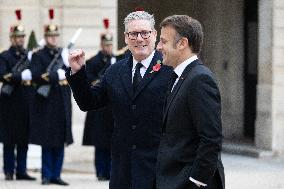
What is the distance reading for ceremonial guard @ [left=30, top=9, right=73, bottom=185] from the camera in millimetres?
10797

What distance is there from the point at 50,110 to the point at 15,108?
1.86 feet

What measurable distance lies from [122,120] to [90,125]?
6.07 meters

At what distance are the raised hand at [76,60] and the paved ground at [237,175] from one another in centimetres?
530

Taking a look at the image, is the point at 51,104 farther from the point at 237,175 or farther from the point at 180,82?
the point at 180,82

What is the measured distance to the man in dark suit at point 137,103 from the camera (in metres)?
5.44

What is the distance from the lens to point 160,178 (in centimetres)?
474

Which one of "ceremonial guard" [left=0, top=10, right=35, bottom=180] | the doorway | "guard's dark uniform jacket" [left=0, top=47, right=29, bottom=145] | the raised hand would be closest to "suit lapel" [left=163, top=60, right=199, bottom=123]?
the raised hand

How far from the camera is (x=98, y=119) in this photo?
11.5 metres

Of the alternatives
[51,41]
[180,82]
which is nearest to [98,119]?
[51,41]

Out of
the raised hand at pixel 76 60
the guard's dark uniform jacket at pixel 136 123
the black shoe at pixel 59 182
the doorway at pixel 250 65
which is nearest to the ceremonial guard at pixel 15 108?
the black shoe at pixel 59 182

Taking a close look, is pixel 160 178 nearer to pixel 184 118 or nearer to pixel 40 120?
pixel 184 118

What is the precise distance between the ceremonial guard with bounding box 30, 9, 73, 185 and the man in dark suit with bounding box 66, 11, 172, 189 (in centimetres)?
521

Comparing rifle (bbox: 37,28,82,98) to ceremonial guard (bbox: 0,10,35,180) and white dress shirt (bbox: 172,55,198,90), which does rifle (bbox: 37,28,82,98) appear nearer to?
ceremonial guard (bbox: 0,10,35,180)

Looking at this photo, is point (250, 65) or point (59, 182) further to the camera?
point (250, 65)
